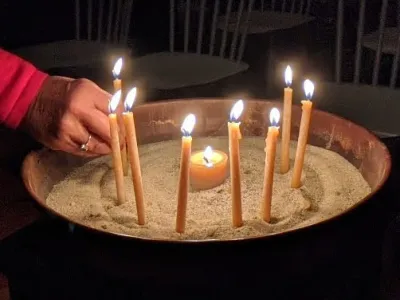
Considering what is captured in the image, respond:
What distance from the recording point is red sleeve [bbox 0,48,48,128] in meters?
0.83

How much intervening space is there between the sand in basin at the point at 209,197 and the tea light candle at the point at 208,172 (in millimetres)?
11

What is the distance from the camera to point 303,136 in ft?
2.71

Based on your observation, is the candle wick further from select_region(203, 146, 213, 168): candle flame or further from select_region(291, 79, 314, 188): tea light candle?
select_region(291, 79, 314, 188): tea light candle

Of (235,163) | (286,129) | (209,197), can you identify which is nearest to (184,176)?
(235,163)

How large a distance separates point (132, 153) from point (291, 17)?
2532 millimetres

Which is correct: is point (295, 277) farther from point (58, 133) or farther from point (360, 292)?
point (58, 133)

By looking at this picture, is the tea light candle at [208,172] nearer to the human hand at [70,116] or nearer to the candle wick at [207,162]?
the candle wick at [207,162]

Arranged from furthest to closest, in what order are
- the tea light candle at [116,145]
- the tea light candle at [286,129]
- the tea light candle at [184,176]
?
1. the tea light candle at [286,129]
2. the tea light candle at [116,145]
3. the tea light candle at [184,176]

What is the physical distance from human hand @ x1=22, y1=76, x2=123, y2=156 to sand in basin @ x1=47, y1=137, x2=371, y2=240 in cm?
8

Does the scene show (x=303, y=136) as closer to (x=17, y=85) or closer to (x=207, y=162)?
(x=207, y=162)

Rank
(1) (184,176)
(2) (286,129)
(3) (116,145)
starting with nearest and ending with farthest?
(1) (184,176) → (3) (116,145) → (2) (286,129)

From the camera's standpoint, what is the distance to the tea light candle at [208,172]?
85 centimetres

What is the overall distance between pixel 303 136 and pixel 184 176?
23 centimetres

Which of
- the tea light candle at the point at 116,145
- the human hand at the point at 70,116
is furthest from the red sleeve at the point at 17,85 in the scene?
the tea light candle at the point at 116,145
